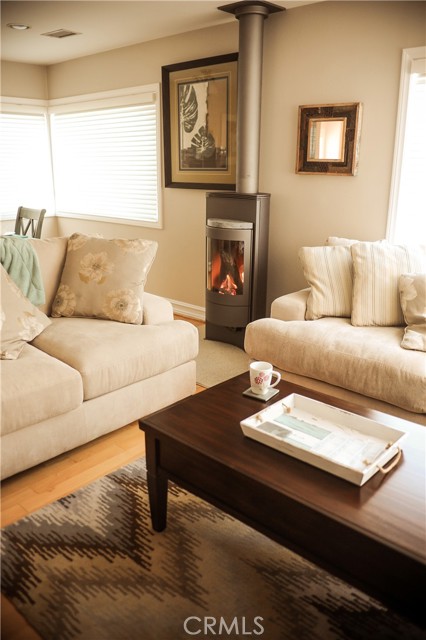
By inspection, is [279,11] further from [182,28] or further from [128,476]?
[128,476]

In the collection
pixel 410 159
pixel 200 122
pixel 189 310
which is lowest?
pixel 189 310

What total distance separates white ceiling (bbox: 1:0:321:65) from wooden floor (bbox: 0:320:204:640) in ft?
9.43

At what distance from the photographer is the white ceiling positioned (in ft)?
11.2

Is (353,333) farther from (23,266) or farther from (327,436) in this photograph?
(23,266)

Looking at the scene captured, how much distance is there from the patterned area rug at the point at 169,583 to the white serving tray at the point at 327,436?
472 millimetres

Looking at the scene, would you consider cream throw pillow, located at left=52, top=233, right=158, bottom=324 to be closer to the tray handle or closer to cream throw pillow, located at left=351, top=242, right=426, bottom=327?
cream throw pillow, located at left=351, top=242, right=426, bottom=327

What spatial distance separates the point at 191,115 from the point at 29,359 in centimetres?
281

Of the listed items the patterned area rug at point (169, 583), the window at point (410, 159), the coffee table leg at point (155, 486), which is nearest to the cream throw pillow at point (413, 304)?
the window at point (410, 159)

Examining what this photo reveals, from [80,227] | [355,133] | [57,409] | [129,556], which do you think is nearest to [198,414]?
[129,556]

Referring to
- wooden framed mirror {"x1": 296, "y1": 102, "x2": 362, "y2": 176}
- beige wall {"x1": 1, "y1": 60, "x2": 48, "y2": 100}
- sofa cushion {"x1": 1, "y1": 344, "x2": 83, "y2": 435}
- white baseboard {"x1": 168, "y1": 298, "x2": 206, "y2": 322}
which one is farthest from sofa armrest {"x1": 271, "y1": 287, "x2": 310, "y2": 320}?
beige wall {"x1": 1, "y1": 60, "x2": 48, "y2": 100}

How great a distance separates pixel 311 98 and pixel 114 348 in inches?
92.0

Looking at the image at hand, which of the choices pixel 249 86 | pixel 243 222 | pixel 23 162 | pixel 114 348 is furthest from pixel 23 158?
pixel 114 348

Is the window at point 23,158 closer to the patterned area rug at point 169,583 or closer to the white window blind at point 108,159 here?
the white window blind at point 108,159

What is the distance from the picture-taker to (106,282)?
2820mm
